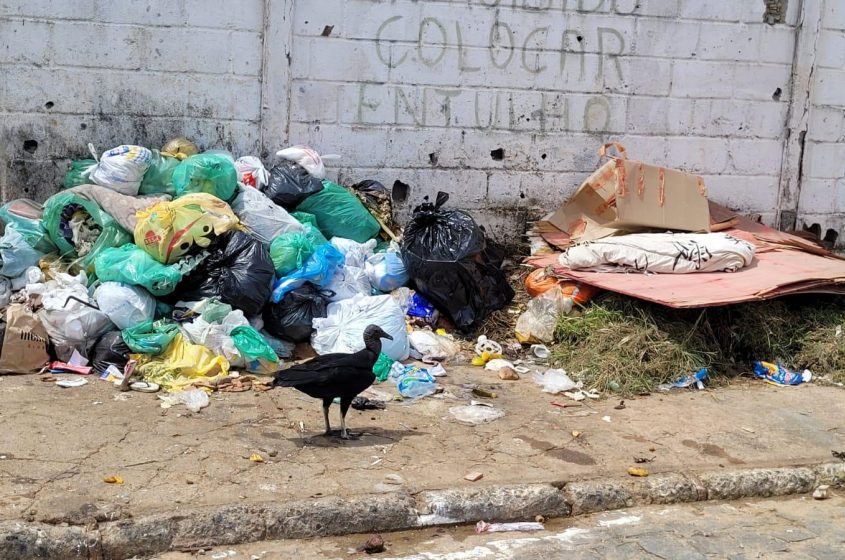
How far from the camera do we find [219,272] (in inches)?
238

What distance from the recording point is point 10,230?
20.7 ft

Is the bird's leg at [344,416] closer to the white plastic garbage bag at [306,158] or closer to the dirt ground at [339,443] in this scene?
the dirt ground at [339,443]

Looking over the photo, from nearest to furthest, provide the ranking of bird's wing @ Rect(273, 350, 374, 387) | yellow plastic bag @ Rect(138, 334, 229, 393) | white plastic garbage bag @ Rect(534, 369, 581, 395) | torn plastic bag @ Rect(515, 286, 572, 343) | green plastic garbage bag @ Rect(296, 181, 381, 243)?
bird's wing @ Rect(273, 350, 374, 387), yellow plastic bag @ Rect(138, 334, 229, 393), white plastic garbage bag @ Rect(534, 369, 581, 395), torn plastic bag @ Rect(515, 286, 572, 343), green plastic garbage bag @ Rect(296, 181, 381, 243)

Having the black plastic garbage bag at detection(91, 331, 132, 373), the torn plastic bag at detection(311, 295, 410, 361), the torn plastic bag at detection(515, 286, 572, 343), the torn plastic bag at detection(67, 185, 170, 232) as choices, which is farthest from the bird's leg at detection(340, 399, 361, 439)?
the torn plastic bag at detection(67, 185, 170, 232)

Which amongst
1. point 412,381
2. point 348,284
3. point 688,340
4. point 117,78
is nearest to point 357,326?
point 348,284

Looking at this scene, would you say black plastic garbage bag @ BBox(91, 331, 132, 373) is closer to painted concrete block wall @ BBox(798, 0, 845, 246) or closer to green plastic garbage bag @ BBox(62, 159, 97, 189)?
green plastic garbage bag @ BBox(62, 159, 97, 189)

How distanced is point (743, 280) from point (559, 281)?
1263mm

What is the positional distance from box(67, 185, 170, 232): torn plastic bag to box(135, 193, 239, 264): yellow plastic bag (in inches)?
4.6

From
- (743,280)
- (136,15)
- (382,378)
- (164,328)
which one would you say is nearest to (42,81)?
(136,15)

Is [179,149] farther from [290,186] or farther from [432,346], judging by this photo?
[432,346]

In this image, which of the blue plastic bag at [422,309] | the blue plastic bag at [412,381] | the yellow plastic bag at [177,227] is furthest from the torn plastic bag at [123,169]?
the blue plastic bag at [412,381]

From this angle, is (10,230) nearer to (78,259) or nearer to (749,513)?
(78,259)

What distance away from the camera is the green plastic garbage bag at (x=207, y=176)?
21.1ft

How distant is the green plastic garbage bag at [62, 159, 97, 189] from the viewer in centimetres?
667
